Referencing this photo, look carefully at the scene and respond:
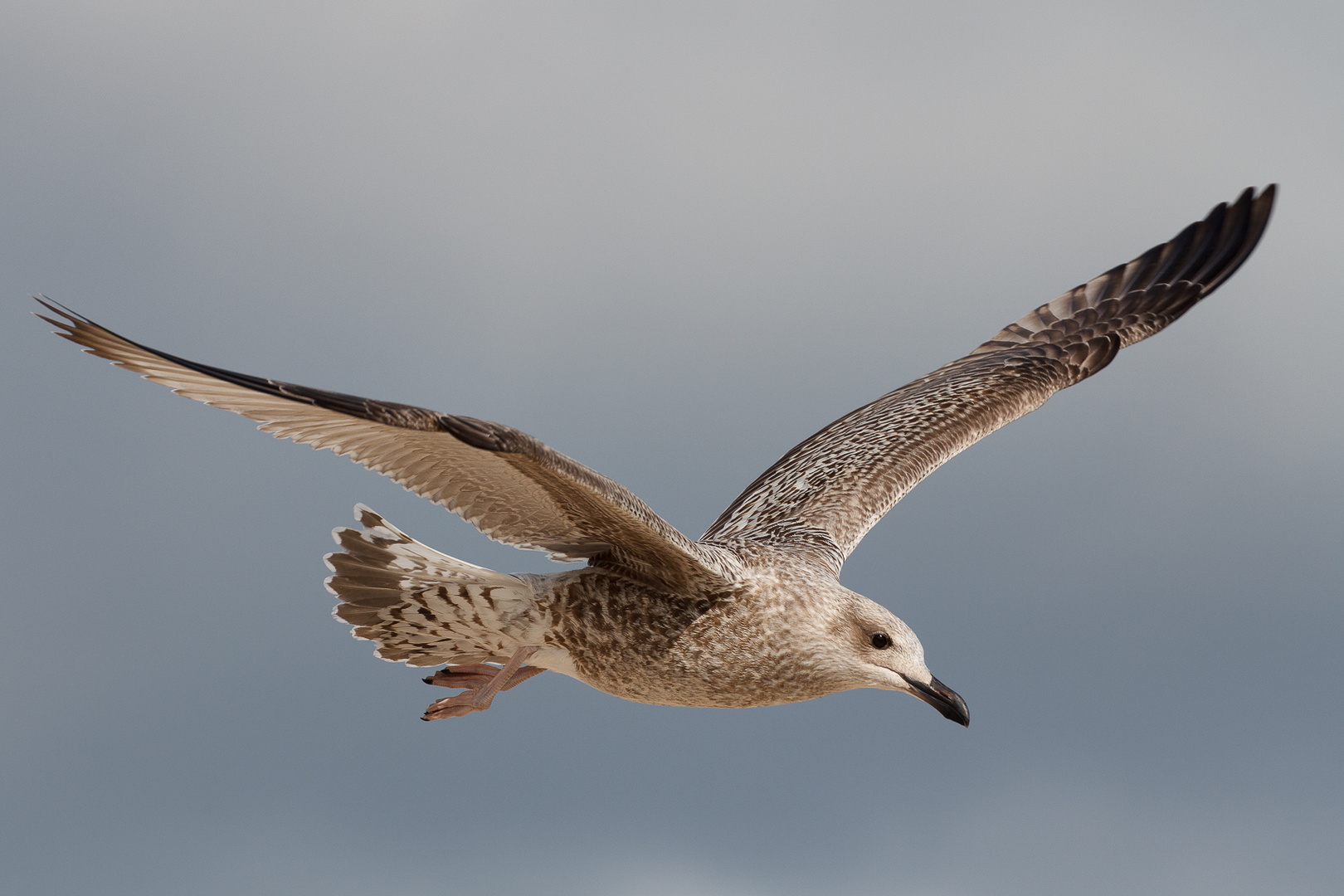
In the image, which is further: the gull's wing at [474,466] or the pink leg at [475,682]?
the pink leg at [475,682]

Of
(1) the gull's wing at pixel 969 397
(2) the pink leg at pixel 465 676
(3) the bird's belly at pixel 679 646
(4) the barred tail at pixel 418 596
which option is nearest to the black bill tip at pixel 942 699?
(3) the bird's belly at pixel 679 646

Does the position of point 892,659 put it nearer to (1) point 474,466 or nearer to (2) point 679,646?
(2) point 679,646

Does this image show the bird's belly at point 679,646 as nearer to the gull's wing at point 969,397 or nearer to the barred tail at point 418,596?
the barred tail at point 418,596

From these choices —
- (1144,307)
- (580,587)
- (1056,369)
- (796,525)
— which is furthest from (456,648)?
(1144,307)

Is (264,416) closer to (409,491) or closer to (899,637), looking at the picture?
(409,491)

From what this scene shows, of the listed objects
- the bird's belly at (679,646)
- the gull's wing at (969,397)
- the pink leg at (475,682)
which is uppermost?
the gull's wing at (969,397)

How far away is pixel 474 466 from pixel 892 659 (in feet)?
9.09

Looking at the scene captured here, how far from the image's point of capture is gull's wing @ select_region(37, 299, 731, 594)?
6.96m

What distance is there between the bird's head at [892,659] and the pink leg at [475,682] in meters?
2.08

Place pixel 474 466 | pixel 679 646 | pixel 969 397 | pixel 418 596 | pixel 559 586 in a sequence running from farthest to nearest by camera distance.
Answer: pixel 969 397 → pixel 418 596 → pixel 559 586 → pixel 679 646 → pixel 474 466

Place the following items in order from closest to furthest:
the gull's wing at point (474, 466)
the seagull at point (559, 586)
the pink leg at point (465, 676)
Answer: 1. the gull's wing at point (474, 466)
2. the seagull at point (559, 586)
3. the pink leg at point (465, 676)

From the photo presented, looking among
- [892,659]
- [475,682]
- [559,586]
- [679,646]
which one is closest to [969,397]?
[892,659]

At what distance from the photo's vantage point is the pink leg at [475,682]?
9.20m

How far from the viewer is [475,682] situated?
9.45 m
